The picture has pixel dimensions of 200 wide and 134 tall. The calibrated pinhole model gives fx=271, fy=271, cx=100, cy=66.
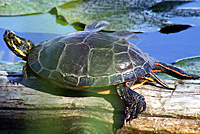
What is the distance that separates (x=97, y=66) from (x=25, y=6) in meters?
3.22

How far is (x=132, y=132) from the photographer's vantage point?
221 cm

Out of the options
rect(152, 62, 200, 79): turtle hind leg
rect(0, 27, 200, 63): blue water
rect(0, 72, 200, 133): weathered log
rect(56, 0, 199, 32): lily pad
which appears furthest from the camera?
rect(56, 0, 199, 32): lily pad

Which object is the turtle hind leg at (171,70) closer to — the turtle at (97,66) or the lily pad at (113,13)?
the turtle at (97,66)

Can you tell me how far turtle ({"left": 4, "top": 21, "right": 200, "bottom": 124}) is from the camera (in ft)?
7.33

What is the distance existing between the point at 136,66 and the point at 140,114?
408mm

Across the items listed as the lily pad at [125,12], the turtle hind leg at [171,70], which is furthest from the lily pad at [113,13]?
the turtle hind leg at [171,70]

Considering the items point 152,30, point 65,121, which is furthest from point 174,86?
point 152,30

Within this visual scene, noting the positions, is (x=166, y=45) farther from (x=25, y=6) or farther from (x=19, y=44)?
(x=25, y=6)

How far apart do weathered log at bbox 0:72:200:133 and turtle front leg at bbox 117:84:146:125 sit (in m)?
0.06

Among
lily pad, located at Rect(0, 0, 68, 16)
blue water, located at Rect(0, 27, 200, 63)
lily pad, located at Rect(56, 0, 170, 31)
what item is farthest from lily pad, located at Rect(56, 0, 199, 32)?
lily pad, located at Rect(0, 0, 68, 16)

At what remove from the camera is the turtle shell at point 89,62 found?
7.39 feet

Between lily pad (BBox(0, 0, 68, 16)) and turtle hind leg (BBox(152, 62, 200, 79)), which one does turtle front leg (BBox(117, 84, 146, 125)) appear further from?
lily pad (BBox(0, 0, 68, 16))

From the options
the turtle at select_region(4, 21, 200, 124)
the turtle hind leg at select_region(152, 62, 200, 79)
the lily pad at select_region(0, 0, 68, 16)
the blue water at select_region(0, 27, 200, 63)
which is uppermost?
the lily pad at select_region(0, 0, 68, 16)

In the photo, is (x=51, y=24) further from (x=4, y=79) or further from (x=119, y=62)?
(x=119, y=62)
